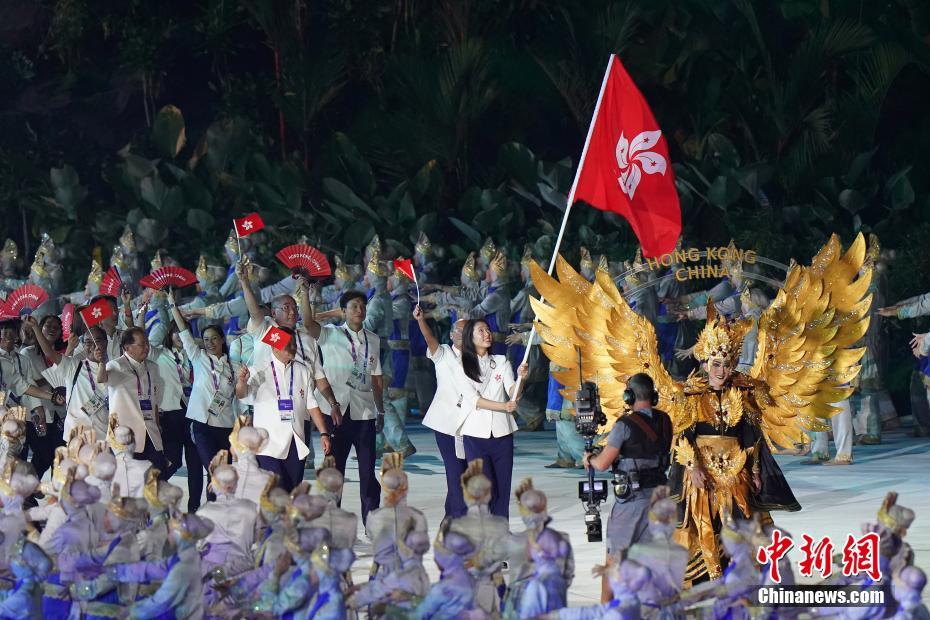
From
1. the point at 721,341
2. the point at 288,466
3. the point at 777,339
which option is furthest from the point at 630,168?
the point at 288,466

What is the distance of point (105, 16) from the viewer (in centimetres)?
2650

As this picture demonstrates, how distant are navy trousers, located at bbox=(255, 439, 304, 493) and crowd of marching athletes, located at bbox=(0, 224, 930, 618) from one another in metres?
0.01

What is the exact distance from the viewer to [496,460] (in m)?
11.1

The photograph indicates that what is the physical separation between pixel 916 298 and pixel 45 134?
14.9 m

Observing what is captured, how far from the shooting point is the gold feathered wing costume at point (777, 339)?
1038 centimetres

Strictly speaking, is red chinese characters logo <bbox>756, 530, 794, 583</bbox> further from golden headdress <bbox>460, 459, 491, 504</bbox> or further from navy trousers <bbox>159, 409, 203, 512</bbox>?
navy trousers <bbox>159, 409, 203, 512</bbox>

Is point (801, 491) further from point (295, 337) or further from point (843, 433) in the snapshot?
point (295, 337)

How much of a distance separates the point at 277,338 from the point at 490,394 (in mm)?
1326

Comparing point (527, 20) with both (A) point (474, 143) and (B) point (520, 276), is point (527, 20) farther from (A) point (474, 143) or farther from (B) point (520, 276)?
(B) point (520, 276)

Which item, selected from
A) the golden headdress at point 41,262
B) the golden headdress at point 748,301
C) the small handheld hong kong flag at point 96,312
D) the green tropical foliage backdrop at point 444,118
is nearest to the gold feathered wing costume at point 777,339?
the small handheld hong kong flag at point 96,312

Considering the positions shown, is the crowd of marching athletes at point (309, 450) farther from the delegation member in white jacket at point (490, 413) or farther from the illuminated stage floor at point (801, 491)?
the illuminated stage floor at point (801, 491)

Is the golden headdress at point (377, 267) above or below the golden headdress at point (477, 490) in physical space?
above

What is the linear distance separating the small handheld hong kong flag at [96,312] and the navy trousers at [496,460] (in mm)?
2999

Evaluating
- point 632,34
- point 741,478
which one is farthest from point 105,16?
point 741,478
